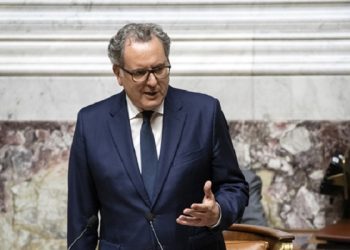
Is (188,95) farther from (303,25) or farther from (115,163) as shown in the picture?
(303,25)

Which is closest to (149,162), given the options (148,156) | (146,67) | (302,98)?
(148,156)

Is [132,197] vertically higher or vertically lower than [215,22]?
lower

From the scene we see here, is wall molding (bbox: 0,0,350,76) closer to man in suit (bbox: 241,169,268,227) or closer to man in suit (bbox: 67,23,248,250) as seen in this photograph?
man in suit (bbox: 241,169,268,227)

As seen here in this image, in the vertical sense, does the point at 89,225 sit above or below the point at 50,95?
below

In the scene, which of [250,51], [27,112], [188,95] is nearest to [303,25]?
[250,51]

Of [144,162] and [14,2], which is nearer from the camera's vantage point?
[144,162]

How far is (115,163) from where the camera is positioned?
412cm

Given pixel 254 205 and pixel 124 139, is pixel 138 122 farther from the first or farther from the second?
pixel 254 205

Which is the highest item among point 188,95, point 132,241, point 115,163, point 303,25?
point 303,25

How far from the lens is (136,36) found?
4133mm

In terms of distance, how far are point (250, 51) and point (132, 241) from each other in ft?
10.1

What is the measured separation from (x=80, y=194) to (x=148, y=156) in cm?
36

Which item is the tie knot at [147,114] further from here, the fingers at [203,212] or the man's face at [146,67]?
the fingers at [203,212]

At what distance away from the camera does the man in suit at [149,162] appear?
4.05 metres
